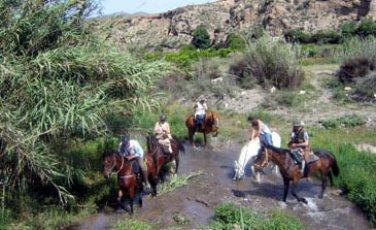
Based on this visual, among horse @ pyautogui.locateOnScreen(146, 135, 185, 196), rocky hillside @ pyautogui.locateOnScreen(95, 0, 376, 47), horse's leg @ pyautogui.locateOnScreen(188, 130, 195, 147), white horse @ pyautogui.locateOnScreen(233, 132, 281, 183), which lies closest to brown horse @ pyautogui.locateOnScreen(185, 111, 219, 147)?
horse's leg @ pyautogui.locateOnScreen(188, 130, 195, 147)

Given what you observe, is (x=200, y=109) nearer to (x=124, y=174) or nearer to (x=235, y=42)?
(x=124, y=174)

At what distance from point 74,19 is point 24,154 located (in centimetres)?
355

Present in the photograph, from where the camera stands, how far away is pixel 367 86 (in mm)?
27000

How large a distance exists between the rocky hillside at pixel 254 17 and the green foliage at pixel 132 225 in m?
44.0

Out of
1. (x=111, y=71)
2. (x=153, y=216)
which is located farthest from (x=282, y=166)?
(x=111, y=71)

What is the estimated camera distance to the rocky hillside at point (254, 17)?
2586 inches

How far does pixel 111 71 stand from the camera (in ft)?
40.7

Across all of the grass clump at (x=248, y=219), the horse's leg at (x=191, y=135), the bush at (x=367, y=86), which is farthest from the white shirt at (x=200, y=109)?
the bush at (x=367, y=86)

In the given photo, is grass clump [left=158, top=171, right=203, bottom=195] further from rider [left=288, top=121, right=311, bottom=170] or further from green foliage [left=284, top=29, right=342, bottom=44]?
green foliage [left=284, top=29, right=342, bottom=44]

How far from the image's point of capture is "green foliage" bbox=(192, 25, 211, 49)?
230 feet

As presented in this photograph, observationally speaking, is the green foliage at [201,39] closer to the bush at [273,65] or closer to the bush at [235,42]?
the bush at [235,42]

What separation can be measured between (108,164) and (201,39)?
58.9 meters

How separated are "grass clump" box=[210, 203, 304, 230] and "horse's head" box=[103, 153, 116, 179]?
2.40m

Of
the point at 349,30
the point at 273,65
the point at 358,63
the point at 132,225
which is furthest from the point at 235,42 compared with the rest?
the point at 132,225
